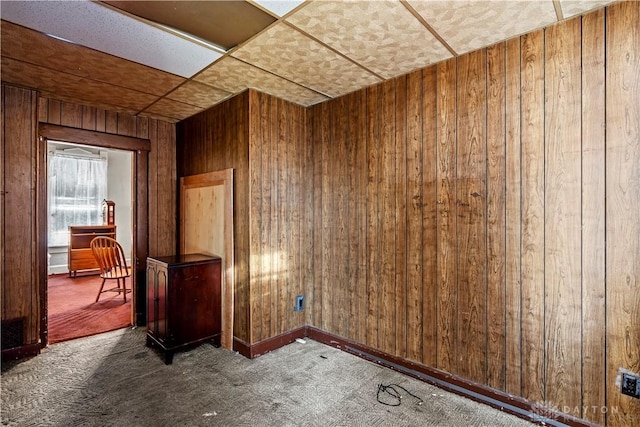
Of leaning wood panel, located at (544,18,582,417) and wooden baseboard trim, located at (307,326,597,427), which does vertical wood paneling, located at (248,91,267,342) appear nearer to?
wooden baseboard trim, located at (307,326,597,427)

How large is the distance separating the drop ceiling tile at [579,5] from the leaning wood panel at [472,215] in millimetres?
471

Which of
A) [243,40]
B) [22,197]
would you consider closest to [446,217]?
[243,40]

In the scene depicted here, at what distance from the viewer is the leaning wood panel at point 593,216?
1705mm

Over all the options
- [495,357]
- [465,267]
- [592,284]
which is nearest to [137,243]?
[465,267]

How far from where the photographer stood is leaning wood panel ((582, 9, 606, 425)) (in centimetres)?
171

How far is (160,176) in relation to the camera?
3.71 meters

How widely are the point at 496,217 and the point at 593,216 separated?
486 millimetres

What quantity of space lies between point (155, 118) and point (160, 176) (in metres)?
0.69

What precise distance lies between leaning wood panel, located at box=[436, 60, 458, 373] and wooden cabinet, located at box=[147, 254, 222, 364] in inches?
80.2

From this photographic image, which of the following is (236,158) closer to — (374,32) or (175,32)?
(175,32)

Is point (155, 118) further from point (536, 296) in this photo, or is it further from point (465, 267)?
point (536, 296)

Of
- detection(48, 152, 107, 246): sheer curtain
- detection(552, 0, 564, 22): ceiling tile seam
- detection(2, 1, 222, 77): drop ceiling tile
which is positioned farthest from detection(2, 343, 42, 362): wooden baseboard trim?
detection(48, 152, 107, 246): sheer curtain

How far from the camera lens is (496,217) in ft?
6.75

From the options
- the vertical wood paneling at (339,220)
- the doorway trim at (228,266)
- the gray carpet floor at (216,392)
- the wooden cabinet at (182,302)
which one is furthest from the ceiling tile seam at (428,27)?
the wooden cabinet at (182,302)
